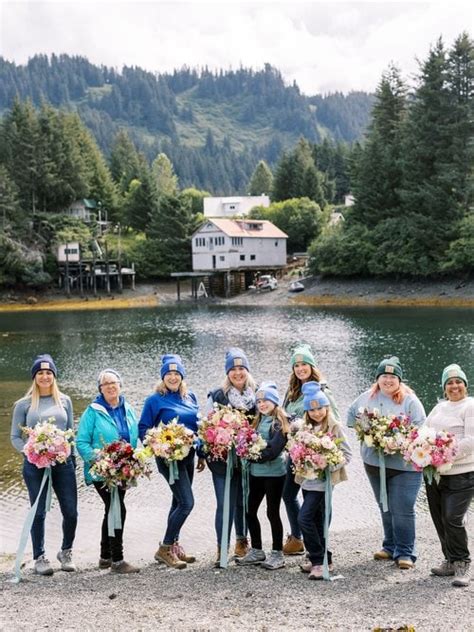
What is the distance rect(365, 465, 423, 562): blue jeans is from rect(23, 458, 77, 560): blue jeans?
348 cm

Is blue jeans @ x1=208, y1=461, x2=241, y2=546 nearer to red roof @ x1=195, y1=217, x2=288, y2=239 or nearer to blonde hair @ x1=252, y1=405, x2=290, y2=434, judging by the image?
blonde hair @ x1=252, y1=405, x2=290, y2=434

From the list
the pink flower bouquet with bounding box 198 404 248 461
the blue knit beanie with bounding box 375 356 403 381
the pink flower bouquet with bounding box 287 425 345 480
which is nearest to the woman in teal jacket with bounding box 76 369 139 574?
the pink flower bouquet with bounding box 198 404 248 461

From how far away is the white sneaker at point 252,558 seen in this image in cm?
773

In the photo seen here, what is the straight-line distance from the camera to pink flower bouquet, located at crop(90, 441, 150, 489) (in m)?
7.37

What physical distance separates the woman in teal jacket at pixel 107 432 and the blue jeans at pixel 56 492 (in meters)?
0.26

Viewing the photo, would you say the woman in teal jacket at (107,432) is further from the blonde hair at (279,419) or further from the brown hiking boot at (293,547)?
the brown hiking boot at (293,547)

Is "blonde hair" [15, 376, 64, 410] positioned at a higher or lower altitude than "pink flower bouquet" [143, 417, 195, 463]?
higher

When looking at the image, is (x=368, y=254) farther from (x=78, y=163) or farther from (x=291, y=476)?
(x=291, y=476)

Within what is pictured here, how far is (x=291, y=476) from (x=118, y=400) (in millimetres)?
2230

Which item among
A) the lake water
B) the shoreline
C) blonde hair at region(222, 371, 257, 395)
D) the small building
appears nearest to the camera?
blonde hair at region(222, 371, 257, 395)

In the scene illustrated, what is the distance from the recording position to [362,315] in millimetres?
50719

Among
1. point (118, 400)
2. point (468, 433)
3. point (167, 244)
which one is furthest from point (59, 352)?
point (167, 244)

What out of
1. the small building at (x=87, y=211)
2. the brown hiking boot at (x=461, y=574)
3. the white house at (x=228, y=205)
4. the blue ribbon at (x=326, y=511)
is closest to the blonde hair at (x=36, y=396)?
the blue ribbon at (x=326, y=511)

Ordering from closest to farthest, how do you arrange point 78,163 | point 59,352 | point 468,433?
point 468,433
point 59,352
point 78,163
